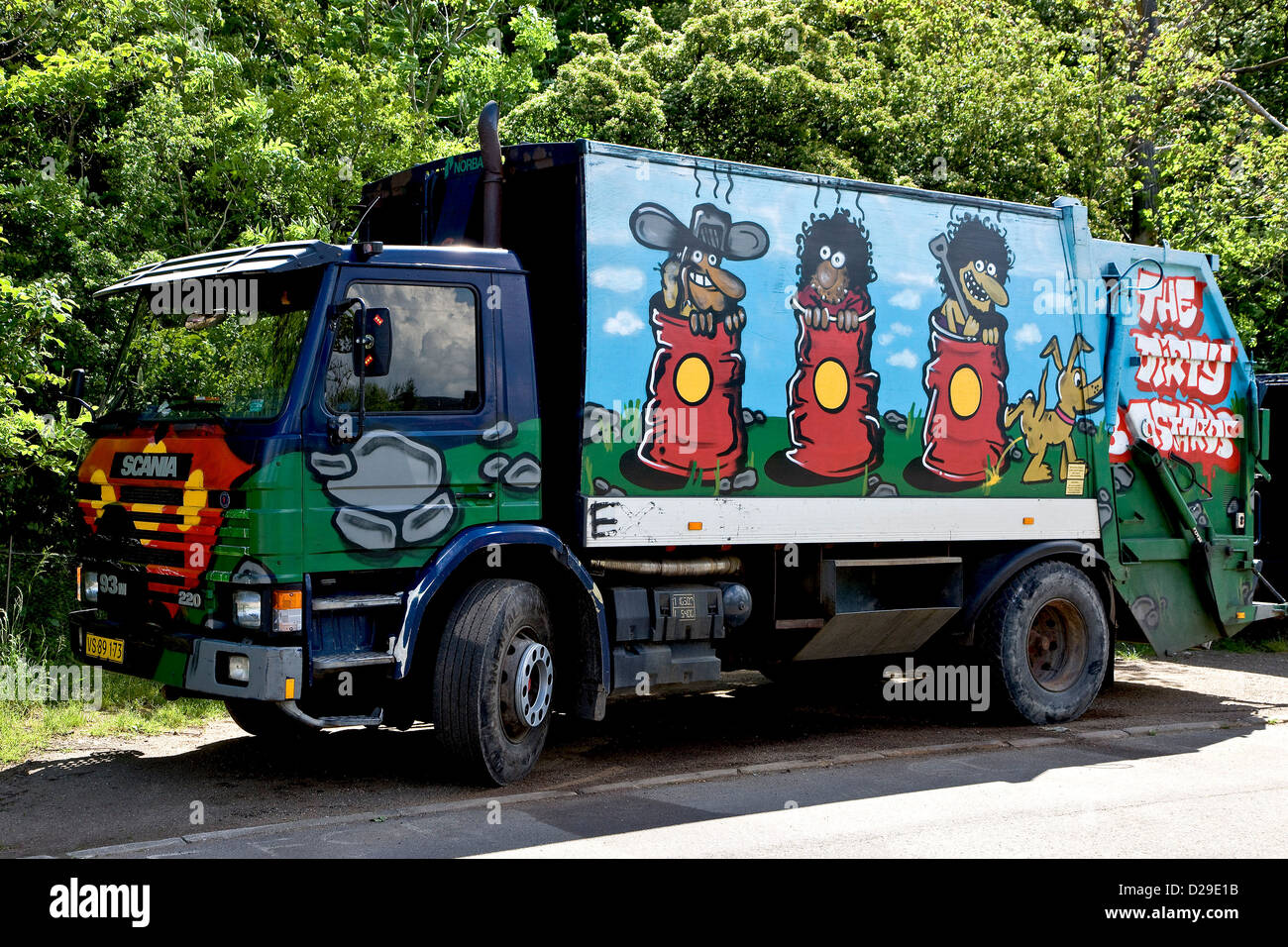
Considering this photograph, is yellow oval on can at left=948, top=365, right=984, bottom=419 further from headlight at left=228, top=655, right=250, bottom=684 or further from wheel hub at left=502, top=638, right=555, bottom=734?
headlight at left=228, top=655, right=250, bottom=684

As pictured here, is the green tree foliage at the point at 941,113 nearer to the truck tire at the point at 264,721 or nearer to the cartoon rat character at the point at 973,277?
the cartoon rat character at the point at 973,277

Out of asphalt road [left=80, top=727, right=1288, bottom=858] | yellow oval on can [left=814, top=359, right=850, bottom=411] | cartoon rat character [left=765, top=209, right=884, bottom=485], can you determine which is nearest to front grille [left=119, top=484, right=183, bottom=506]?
asphalt road [left=80, top=727, right=1288, bottom=858]

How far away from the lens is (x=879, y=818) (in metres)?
6.84

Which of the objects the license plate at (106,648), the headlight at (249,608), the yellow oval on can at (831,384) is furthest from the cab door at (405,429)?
the yellow oval on can at (831,384)

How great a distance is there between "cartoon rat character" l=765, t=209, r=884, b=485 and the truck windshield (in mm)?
3054

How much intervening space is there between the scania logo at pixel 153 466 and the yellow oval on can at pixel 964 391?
16.7ft

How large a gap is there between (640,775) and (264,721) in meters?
2.39

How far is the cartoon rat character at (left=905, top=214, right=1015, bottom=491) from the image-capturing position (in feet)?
30.2

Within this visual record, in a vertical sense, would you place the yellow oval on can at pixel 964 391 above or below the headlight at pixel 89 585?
above

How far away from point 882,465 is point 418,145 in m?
7.06

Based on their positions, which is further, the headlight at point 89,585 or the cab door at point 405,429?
the headlight at point 89,585

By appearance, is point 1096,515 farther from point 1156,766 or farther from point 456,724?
point 456,724

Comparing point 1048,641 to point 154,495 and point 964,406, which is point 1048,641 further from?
point 154,495

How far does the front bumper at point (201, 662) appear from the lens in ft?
21.3
